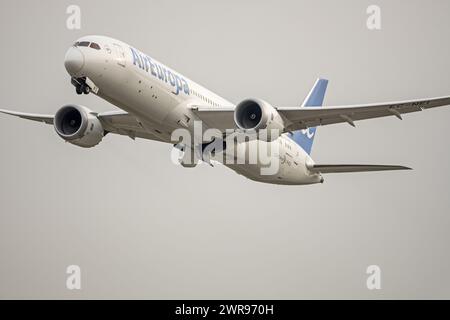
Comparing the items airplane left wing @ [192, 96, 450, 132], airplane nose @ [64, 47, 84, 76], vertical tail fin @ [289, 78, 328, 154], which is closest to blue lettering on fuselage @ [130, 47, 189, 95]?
airplane left wing @ [192, 96, 450, 132]

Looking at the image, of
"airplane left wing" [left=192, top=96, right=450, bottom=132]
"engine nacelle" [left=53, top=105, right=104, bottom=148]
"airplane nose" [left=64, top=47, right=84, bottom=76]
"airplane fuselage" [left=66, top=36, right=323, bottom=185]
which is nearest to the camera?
"airplane nose" [left=64, top=47, right=84, bottom=76]

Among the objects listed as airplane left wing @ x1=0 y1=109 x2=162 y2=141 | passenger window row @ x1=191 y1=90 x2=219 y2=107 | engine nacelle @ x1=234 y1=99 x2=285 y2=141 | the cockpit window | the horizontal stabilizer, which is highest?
the cockpit window

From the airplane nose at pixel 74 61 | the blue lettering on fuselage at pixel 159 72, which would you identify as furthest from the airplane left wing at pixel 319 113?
the airplane nose at pixel 74 61

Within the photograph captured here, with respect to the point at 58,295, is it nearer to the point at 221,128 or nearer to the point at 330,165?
the point at 221,128

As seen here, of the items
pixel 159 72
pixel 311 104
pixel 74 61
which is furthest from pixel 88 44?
pixel 311 104

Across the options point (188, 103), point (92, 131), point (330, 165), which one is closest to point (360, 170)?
A: point (330, 165)

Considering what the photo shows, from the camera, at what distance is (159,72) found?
31.0 metres

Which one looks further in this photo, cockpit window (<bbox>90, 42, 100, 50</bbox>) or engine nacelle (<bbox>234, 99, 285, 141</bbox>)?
engine nacelle (<bbox>234, 99, 285, 141</bbox>)

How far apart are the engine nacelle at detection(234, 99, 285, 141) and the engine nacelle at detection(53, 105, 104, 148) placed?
755 centimetres

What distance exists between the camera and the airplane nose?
1123 inches

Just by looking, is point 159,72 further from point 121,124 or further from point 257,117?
point 121,124

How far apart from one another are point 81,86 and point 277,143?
38.9 ft

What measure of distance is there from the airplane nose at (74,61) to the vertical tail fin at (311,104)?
16.1 m

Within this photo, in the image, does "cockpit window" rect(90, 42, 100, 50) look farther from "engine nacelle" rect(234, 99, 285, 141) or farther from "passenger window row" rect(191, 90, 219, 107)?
"engine nacelle" rect(234, 99, 285, 141)
